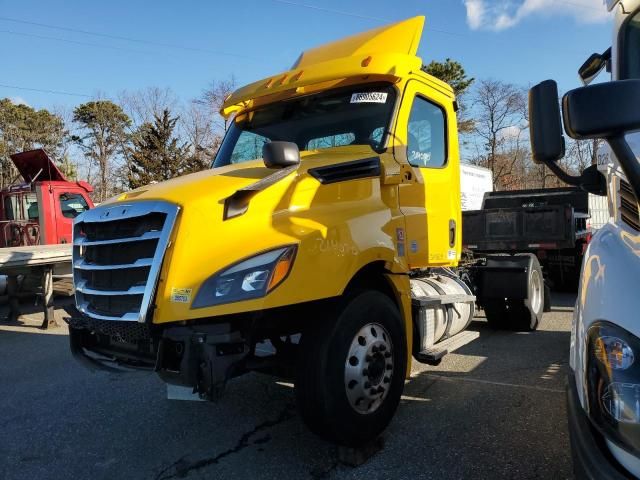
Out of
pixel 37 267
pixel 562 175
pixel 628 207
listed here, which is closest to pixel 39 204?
pixel 37 267

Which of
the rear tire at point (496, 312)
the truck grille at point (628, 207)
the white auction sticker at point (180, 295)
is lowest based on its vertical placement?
the rear tire at point (496, 312)

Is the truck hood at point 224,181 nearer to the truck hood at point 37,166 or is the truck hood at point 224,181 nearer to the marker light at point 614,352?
the marker light at point 614,352

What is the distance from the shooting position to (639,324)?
1.50 meters

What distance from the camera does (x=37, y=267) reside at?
829cm

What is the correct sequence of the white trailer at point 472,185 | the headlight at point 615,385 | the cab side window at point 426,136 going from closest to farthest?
the headlight at point 615,385 < the cab side window at point 426,136 < the white trailer at point 472,185

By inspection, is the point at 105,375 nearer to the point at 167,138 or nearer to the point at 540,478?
the point at 540,478

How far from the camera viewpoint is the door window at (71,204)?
1177 centimetres

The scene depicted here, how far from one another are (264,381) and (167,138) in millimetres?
21416

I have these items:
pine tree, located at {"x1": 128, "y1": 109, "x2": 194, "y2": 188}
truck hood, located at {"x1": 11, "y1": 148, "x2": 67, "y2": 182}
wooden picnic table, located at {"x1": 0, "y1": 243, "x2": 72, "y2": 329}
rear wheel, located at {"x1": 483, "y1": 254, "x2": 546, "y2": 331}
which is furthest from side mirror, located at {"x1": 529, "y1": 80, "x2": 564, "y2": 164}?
pine tree, located at {"x1": 128, "y1": 109, "x2": 194, "y2": 188}

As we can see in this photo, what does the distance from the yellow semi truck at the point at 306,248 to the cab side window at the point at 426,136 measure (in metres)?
0.02

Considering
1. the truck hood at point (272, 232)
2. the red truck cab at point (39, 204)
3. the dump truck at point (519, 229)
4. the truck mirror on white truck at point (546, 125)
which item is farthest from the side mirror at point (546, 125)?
the red truck cab at point (39, 204)

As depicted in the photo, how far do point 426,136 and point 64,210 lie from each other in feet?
33.2

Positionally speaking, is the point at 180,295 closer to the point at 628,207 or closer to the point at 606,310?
the point at 606,310

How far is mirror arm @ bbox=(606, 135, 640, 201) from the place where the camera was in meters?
1.70
